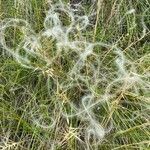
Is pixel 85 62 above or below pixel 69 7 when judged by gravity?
below

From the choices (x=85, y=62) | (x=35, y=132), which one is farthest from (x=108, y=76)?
(x=35, y=132)

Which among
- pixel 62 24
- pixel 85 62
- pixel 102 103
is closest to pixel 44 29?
pixel 62 24

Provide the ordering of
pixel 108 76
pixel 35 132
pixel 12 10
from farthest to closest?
pixel 12 10 < pixel 108 76 < pixel 35 132

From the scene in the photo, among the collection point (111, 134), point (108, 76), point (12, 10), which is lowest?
point (111, 134)

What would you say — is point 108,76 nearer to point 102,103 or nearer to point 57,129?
point 102,103

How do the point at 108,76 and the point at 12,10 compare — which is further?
the point at 12,10

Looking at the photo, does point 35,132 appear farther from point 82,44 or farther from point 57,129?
point 82,44

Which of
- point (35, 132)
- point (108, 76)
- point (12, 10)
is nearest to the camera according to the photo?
point (35, 132)
